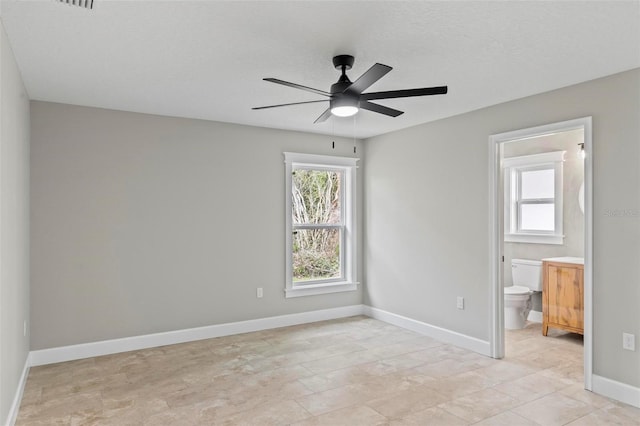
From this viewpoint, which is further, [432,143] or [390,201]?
[390,201]

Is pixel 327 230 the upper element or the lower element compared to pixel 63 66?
lower

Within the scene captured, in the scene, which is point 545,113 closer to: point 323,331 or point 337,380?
point 337,380

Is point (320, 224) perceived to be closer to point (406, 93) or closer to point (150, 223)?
point (150, 223)

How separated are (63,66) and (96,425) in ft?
8.21

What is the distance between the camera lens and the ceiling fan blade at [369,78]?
229 centimetres

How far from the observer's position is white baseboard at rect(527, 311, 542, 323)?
543cm

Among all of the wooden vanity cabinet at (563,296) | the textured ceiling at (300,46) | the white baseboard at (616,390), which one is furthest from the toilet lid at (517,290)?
the textured ceiling at (300,46)

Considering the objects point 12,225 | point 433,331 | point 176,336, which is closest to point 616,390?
point 433,331

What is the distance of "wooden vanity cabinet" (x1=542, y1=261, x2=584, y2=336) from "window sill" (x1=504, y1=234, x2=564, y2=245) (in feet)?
2.16

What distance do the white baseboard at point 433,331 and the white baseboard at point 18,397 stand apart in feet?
12.5

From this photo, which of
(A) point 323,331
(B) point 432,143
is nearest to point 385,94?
(B) point 432,143

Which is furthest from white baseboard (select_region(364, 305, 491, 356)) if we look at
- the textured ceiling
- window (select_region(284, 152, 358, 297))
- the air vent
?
the air vent

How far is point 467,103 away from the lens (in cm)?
401

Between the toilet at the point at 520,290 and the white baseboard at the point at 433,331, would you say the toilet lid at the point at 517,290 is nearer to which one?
the toilet at the point at 520,290
